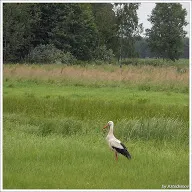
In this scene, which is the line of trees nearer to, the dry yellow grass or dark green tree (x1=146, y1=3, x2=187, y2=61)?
dark green tree (x1=146, y1=3, x2=187, y2=61)

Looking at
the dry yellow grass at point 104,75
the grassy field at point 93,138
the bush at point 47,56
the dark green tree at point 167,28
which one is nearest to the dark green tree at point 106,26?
the dark green tree at point 167,28

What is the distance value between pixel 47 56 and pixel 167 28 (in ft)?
61.7

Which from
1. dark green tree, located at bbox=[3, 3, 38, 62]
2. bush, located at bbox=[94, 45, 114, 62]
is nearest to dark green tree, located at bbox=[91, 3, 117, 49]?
bush, located at bbox=[94, 45, 114, 62]

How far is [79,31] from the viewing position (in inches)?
1671

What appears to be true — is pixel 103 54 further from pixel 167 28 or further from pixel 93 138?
pixel 93 138

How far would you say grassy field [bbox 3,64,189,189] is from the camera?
7.32 m

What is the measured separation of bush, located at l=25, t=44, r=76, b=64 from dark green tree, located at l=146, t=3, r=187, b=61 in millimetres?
15077

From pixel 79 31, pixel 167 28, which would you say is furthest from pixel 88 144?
pixel 167 28

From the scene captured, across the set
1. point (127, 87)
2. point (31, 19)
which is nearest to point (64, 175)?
point (127, 87)

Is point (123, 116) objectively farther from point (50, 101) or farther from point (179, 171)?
point (179, 171)

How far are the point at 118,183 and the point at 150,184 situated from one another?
52 centimetres

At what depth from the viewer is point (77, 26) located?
4200 cm

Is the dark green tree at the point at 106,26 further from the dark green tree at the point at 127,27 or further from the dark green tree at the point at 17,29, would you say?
the dark green tree at the point at 17,29

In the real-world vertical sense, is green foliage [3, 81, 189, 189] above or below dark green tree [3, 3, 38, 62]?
below
